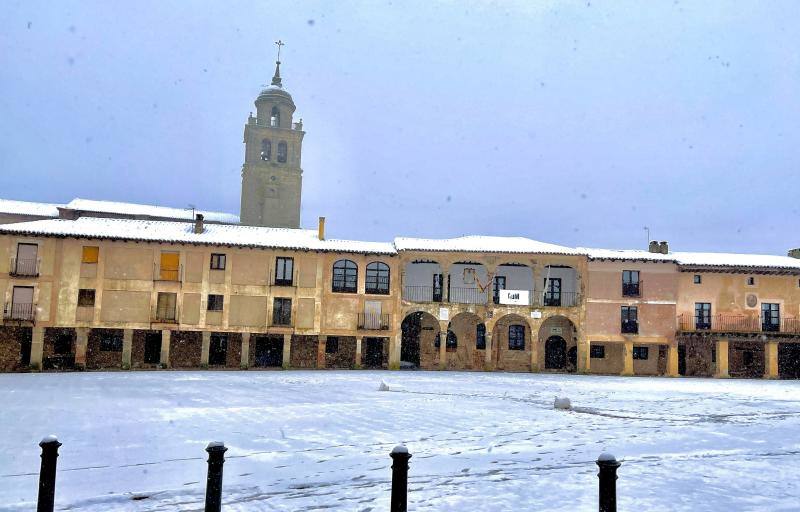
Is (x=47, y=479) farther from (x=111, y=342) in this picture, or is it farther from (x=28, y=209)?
(x=28, y=209)

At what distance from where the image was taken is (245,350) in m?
33.7

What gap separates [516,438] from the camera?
11125 mm

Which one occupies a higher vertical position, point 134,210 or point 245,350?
point 134,210

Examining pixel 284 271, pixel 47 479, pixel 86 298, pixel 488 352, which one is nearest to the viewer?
pixel 47 479

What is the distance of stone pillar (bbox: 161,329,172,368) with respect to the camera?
106 feet

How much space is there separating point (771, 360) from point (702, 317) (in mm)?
4249

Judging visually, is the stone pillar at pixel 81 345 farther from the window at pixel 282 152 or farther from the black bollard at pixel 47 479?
the black bollard at pixel 47 479

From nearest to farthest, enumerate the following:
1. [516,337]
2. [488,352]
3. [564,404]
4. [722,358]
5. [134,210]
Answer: [564,404] < [488,352] < [722,358] < [516,337] < [134,210]

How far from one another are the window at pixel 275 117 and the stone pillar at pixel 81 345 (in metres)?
25.2

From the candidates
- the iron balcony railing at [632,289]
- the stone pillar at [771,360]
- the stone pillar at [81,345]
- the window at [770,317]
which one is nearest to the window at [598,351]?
the iron balcony railing at [632,289]

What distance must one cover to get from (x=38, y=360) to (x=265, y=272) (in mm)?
11322

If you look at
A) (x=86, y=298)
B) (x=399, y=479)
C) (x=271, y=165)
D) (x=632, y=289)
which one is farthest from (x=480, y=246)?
(x=399, y=479)

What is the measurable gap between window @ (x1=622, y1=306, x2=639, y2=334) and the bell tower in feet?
88.5

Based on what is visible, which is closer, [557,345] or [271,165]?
[557,345]
